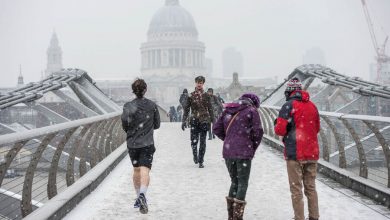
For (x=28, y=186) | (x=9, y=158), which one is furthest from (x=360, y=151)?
(x=9, y=158)

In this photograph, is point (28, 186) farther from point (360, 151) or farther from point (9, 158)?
point (360, 151)

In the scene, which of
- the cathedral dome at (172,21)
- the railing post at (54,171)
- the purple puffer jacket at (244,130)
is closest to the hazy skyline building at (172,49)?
the cathedral dome at (172,21)

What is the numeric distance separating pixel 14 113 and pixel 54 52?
289 ft

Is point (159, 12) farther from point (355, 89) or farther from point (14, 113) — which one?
point (355, 89)

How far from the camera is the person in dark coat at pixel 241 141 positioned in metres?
5.59

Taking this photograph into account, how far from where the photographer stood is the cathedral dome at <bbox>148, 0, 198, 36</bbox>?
13562 cm

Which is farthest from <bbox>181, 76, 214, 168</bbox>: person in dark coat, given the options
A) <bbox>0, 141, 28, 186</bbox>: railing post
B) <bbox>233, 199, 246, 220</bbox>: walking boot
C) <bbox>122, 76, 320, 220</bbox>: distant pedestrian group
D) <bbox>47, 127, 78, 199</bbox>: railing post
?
<bbox>0, 141, 28, 186</bbox>: railing post

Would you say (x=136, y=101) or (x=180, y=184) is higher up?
(x=136, y=101)

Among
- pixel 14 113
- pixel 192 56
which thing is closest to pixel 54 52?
pixel 192 56

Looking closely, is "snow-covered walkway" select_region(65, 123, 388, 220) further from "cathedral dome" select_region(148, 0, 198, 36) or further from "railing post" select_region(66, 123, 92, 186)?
"cathedral dome" select_region(148, 0, 198, 36)

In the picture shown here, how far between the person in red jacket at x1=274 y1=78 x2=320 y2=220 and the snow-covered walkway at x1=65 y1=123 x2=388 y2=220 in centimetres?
70

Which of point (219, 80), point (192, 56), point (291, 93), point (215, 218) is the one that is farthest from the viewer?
point (219, 80)

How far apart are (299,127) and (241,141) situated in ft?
1.98

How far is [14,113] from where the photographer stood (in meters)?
74.6
